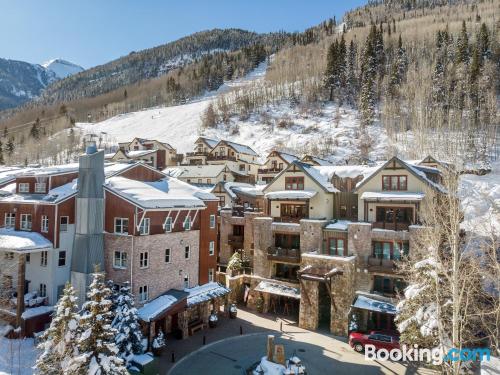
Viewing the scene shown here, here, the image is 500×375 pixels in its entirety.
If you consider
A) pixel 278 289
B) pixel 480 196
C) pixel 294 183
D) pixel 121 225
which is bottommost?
pixel 278 289

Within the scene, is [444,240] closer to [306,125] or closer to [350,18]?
[306,125]

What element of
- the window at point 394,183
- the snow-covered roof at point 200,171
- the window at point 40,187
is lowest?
the window at point 40,187

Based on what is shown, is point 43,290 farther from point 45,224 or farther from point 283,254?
point 283,254

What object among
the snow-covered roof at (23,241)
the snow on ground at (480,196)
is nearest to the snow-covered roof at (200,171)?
the snow-covered roof at (23,241)

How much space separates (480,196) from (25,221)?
2112 inches

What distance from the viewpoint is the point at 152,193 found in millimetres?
26625

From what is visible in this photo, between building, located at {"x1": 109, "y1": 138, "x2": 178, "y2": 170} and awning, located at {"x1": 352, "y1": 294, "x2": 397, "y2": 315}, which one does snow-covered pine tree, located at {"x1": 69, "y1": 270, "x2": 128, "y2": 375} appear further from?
building, located at {"x1": 109, "y1": 138, "x2": 178, "y2": 170}

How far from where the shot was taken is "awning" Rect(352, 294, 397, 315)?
989 inches

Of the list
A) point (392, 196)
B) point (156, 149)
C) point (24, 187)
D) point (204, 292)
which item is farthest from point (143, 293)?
point (156, 149)

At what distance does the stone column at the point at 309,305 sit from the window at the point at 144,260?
12741 millimetres

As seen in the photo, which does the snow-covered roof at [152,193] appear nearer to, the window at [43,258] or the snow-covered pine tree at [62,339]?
the window at [43,258]

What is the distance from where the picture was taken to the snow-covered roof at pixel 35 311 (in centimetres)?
2318

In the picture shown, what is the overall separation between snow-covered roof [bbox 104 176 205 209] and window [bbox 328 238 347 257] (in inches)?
479

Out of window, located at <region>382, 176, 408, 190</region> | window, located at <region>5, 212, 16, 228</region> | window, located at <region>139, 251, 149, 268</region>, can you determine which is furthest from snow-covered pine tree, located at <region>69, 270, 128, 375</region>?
window, located at <region>382, 176, 408, 190</region>
